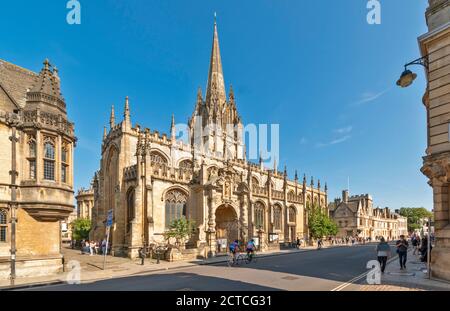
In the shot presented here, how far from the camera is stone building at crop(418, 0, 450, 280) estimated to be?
12.8 metres

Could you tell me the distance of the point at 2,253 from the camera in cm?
1498

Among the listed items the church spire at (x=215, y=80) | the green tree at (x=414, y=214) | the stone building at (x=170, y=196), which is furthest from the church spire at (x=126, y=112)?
the green tree at (x=414, y=214)

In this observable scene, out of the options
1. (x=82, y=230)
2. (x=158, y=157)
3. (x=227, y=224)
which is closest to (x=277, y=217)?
(x=227, y=224)

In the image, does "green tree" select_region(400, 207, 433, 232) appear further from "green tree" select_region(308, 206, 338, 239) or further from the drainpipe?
the drainpipe

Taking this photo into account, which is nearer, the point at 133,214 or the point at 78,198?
the point at 133,214

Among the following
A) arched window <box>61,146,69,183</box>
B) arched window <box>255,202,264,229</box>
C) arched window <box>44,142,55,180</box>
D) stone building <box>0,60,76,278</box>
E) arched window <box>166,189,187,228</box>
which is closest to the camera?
stone building <box>0,60,76,278</box>

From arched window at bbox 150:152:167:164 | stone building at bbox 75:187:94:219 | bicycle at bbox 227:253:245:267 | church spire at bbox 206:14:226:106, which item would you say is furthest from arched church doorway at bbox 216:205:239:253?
stone building at bbox 75:187:94:219

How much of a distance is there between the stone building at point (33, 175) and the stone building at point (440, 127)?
677 inches

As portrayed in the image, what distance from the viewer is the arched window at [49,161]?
54.8 ft

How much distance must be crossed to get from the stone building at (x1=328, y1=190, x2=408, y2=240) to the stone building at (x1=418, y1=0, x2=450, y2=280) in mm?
67140

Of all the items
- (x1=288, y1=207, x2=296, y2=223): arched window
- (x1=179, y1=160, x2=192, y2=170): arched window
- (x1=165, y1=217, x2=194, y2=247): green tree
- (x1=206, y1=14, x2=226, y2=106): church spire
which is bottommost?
(x1=288, y1=207, x2=296, y2=223): arched window

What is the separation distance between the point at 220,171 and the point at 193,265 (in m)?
13.3
